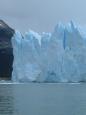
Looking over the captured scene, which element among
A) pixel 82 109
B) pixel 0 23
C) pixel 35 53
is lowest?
pixel 82 109

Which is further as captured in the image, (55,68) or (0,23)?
(0,23)

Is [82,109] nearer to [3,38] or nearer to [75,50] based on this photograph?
[75,50]

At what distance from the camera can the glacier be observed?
3644cm

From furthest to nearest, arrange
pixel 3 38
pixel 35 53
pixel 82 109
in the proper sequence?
pixel 3 38 → pixel 35 53 → pixel 82 109

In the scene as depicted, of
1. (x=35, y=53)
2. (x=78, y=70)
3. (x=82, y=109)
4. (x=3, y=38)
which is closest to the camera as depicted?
(x=82, y=109)

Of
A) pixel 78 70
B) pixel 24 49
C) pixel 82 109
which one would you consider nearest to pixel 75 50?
pixel 78 70

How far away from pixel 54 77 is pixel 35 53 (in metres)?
2.61

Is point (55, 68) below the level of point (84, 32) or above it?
below

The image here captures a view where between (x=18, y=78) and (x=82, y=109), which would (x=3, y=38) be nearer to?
(x=18, y=78)

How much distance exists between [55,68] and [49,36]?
3.20m

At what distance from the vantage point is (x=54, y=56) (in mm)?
37188

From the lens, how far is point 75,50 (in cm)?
3653

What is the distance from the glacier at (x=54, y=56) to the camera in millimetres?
36438

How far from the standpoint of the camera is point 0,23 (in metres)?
62.7
